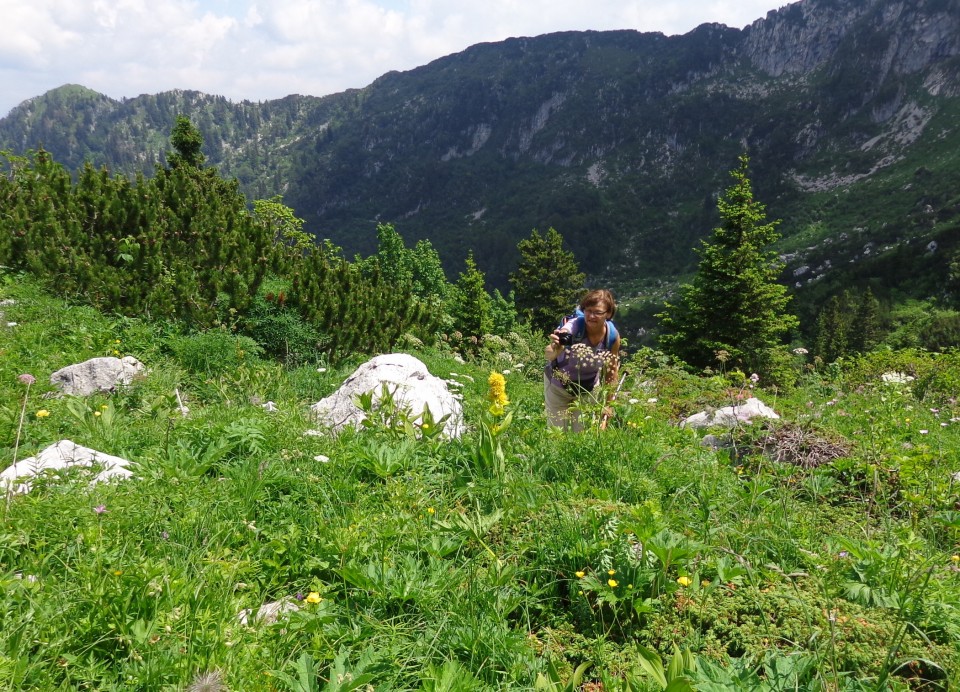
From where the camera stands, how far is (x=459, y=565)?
278cm

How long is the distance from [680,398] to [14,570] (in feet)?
23.6

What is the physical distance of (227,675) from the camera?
1817 mm

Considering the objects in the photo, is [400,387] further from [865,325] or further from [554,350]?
[865,325]

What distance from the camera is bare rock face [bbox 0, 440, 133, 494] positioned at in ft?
9.95

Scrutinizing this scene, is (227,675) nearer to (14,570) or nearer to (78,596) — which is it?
(78,596)

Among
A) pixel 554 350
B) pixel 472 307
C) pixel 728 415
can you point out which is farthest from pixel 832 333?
pixel 554 350

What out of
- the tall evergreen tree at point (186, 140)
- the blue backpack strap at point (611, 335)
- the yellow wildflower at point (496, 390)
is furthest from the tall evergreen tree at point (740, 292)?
the tall evergreen tree at point (186, 140)

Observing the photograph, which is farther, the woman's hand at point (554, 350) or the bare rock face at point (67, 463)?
the woman's hand at point (554, 350)

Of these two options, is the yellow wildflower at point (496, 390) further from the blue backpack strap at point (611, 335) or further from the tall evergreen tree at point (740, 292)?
the tall evergreen tree at point (740, 292)

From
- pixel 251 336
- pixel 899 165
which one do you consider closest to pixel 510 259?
pixel 899 165

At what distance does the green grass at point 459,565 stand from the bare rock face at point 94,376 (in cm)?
170

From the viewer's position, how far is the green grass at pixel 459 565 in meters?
1.95

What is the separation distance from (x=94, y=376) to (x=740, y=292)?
21384 mm

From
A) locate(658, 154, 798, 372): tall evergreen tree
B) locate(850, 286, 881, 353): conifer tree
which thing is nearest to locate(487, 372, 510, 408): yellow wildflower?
locate(658, 154, 798, 372): tall evergreen tree
